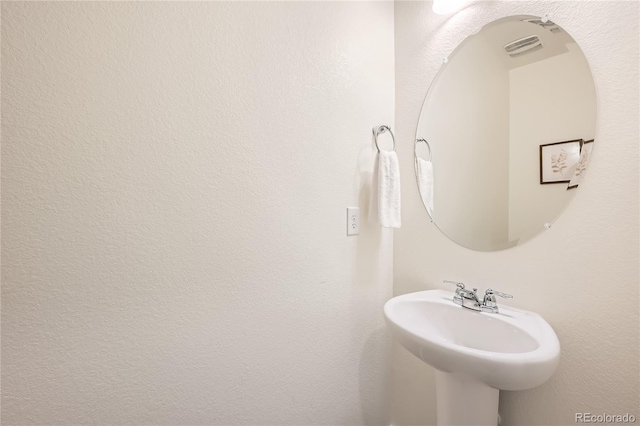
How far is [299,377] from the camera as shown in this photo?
1074 mm

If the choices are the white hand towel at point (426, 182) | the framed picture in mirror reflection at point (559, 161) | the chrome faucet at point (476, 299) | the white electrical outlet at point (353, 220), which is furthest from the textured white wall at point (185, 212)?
the framed picture in mirror reflection at point (559, 161)

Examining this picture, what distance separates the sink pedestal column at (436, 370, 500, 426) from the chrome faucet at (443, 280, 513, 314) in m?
0.25

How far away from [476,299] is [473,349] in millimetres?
311

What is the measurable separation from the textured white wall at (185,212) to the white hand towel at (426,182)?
0.29m

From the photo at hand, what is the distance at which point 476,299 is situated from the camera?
106cm

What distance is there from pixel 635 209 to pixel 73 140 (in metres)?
1.52

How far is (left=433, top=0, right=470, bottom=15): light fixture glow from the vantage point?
116 cm

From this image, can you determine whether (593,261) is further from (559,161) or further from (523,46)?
(523,46)

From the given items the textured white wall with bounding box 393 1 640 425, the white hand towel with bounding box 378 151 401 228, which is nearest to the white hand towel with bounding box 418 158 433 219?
the white hand towel with bounding box 378 151 401 228

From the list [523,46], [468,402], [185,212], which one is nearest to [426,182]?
[523,46]


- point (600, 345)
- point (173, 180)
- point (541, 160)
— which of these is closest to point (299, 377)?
point (173, 180)

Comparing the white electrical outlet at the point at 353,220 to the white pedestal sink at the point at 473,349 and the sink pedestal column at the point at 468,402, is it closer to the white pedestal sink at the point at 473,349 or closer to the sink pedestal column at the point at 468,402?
the white pedestal sink at the point at 473,349

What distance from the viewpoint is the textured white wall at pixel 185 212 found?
64 centimetres

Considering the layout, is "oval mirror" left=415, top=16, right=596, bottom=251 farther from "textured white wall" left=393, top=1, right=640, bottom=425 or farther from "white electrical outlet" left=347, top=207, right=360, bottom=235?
"white electrical outlet" left=347, top=207, right=360, bottom=235
